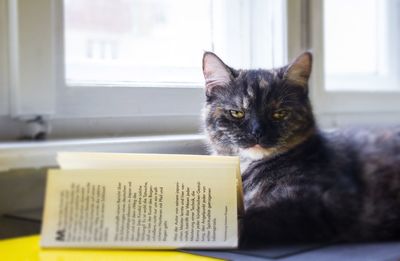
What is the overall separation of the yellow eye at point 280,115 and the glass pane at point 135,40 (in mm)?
261

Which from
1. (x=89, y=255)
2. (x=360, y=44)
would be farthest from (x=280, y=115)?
(x=360, y=44)

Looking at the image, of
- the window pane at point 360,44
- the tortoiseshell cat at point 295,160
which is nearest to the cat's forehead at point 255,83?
the tortoiseshell cat at point 295,160

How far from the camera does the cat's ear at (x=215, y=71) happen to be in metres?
1.07

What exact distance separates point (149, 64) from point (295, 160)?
0.54 meters

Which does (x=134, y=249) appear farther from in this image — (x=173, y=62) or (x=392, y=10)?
(x=392, y=10)

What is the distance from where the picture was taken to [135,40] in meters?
1.42

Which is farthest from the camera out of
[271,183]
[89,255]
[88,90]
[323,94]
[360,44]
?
[360,44]

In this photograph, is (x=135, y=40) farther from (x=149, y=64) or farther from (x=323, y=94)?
(x=323, y=94)

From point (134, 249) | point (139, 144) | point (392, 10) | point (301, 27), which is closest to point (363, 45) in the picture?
point (392, 10)

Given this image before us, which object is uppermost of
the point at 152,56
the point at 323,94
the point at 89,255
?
the point at 152,56

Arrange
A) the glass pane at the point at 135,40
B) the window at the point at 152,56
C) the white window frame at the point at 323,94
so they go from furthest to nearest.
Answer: the white window frame at the point at 323,94, the glass pane at the point at 135,40, the window at the point at 152,56

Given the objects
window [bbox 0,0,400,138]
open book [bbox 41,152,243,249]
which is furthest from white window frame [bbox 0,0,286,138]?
open book [bbox 41,152,243,249]

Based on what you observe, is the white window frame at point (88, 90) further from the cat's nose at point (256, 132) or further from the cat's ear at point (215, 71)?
the cat's nose at point (256, 132)

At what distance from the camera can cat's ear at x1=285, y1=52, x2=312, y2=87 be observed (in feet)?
3.55
